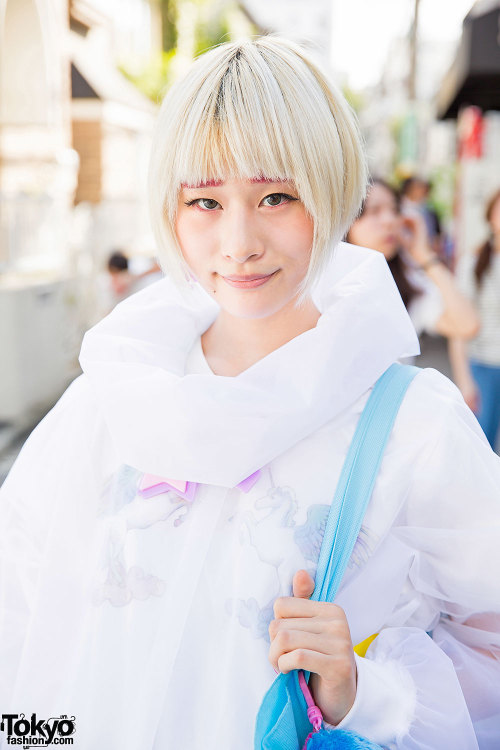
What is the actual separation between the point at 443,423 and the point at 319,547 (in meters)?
0.28

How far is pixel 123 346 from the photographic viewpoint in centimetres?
137

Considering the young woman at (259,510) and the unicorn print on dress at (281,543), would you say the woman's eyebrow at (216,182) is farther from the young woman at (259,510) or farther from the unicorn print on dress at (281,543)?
the unicorn print on dress at (281,543)

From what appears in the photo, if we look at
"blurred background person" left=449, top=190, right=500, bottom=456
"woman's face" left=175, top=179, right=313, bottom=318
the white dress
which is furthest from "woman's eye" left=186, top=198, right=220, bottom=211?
"blurred background person" left=449, top=190, right=500, bottom=456

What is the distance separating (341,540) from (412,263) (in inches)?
105

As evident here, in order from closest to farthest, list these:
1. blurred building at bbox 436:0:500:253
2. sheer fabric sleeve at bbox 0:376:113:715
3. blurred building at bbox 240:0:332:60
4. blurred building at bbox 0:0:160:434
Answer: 1. sheer fabric sleeve at bbox 0:376:113:715
2. blurred building at bbox 436:0:500:253
3. blurred building at bbox 0:0:160:434
4. blurred building at bbox 240:0:332:60

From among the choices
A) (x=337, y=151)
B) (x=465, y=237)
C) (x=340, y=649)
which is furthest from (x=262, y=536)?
(x=465, y=237)

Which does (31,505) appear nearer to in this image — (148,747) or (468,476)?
(148,747)

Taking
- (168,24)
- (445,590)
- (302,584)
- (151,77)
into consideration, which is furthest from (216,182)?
(168,24)

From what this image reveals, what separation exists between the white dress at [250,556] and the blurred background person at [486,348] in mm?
3291

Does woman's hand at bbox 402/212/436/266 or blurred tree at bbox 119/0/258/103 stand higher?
blurred tree at bbox 119/0/258/103

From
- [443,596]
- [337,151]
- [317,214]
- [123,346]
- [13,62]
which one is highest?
[13,62]

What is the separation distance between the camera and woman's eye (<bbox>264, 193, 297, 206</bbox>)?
119cm

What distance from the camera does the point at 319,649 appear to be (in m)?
1.06

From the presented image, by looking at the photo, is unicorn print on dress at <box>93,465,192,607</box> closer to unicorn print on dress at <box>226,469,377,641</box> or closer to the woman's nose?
unicorn print on dress at <box>226,469,377,641</box>
